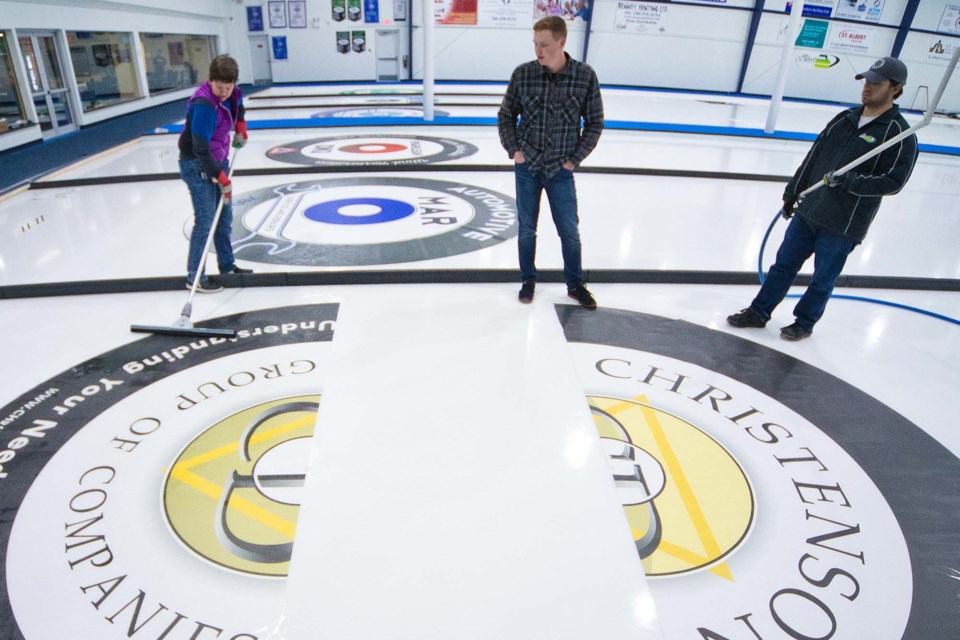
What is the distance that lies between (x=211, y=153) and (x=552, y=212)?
193 cm


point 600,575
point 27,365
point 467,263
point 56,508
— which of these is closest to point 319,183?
point 467,263

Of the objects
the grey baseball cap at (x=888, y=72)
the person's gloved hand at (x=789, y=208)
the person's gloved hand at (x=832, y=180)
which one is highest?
the grey baseball cap at (x=888, y=72)

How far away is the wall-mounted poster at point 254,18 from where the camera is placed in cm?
1647

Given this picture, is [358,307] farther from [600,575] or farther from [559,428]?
[600,575]

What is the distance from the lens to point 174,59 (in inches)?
547

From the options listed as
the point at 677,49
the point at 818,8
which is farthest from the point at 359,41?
the point at 818,8

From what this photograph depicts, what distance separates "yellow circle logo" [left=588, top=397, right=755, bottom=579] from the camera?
1.66 metres

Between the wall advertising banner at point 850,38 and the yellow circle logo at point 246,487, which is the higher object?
the wall advertising banner at point 850,38

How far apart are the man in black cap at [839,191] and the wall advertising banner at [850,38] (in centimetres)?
1901

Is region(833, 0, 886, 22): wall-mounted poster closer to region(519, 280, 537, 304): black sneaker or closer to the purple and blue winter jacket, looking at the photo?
region(519, 280, 537, 304): black sneaker

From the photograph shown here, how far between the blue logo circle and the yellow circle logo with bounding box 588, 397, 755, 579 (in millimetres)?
3019

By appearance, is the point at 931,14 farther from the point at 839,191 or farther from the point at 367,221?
the point at 367,221

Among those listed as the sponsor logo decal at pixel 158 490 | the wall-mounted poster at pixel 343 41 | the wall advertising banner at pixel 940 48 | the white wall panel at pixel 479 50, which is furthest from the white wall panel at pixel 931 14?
the sponsor logo decal at pixel 158 490

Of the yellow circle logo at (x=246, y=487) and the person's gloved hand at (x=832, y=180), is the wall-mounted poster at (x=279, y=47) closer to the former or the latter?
the yellow circle logo at (x=246, y=487)
